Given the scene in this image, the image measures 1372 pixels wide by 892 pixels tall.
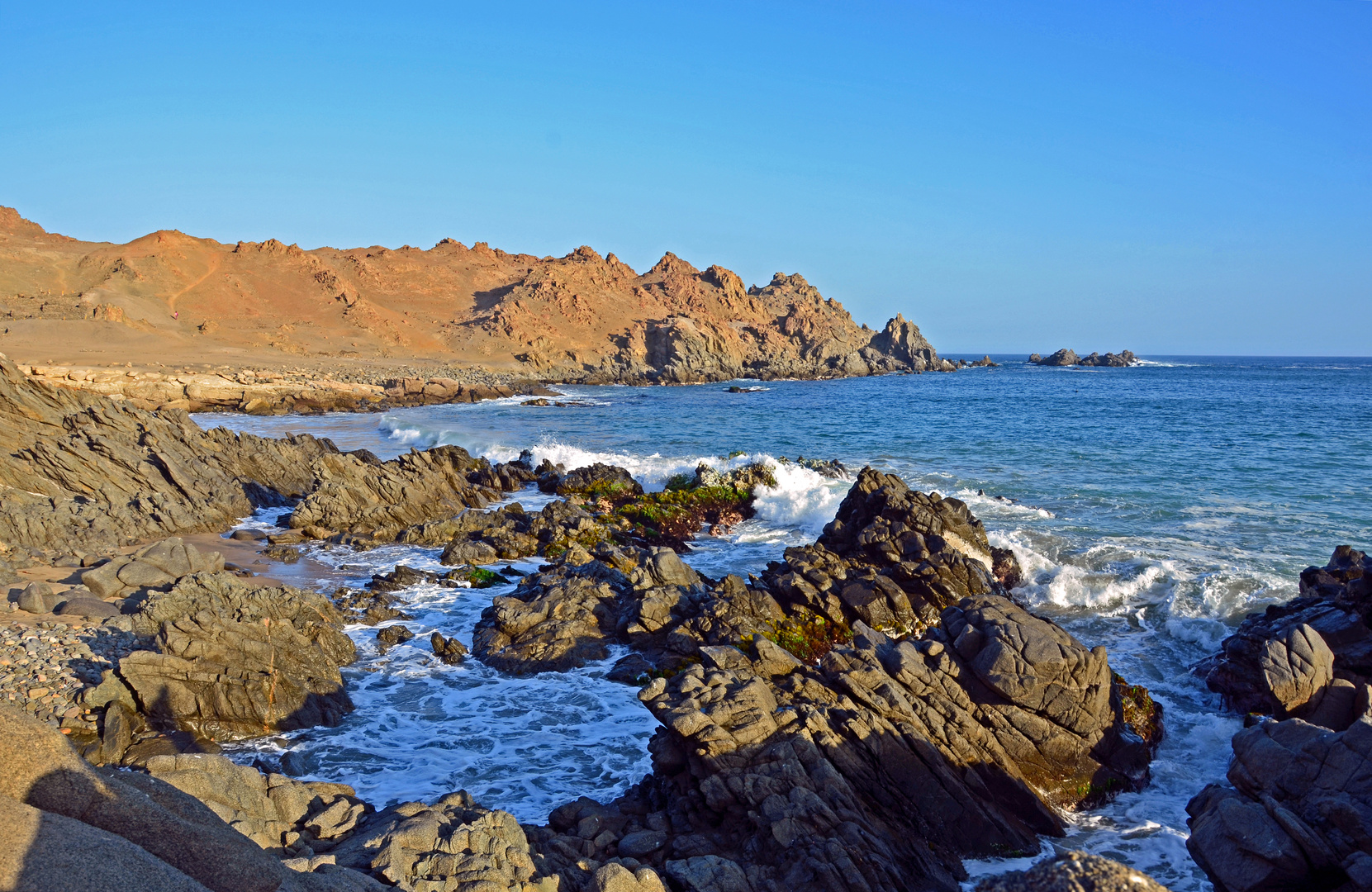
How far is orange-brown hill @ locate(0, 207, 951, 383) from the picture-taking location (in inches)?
2793

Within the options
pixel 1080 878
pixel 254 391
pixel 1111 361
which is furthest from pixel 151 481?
pixel 1111 361

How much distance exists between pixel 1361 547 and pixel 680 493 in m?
16.3

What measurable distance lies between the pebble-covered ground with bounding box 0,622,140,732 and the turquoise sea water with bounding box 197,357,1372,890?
100 inches

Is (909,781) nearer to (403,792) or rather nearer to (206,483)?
(403,792)

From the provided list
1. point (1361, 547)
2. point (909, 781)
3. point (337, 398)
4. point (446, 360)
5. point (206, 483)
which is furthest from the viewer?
point (446, 360)

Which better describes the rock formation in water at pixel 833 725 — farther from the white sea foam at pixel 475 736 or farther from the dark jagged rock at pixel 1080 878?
the dark jagged rock at pixel 1080 878

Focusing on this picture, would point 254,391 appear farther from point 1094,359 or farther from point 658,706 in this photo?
point 1094,359

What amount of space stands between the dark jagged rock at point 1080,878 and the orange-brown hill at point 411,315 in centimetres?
6439

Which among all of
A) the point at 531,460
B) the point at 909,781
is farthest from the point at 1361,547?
the point at 531,460

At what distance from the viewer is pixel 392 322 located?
9719 cm

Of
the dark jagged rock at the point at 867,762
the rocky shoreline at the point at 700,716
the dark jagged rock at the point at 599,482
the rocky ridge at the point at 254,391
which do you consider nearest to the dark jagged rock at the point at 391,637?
the rocky shoreline at the point at 700,716

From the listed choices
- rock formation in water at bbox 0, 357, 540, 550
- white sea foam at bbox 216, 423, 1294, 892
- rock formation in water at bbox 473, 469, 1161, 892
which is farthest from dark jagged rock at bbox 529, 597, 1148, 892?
rock formation in water at bbox 0, 357, 540, 550

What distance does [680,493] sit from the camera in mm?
23578

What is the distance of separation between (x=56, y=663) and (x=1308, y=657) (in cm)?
1586
